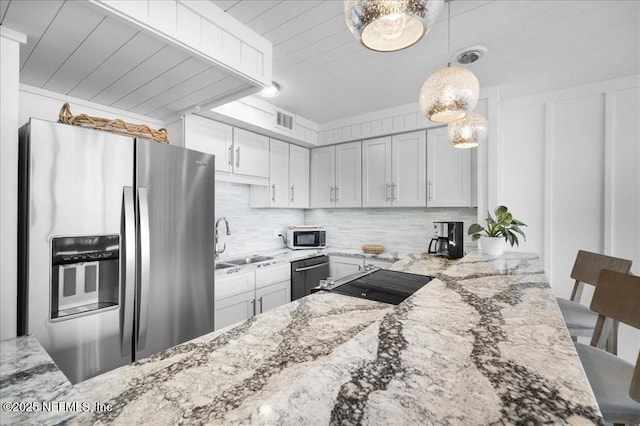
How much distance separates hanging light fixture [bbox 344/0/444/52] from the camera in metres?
0.83

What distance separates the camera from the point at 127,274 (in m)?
1.40

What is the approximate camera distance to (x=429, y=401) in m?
0.39

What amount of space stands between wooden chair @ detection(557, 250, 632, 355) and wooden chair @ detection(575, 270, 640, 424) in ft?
0.97

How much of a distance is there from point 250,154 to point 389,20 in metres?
2.22

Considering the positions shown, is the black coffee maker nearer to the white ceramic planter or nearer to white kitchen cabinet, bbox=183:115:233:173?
the white ceramic planter

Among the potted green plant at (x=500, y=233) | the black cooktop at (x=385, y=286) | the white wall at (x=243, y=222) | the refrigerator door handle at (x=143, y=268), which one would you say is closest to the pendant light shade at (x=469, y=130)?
the potted green plant at (x=500, y=233)

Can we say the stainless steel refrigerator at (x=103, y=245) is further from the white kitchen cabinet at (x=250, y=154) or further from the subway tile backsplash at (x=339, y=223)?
the subway tile backsplash at (x=339, y=223)

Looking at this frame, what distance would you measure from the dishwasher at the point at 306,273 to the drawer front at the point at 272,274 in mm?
76

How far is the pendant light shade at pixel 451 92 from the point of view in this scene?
1.33 m

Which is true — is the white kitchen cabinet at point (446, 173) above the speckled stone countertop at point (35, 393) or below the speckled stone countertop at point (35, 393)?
above

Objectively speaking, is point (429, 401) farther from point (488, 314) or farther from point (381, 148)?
point (381, 148)

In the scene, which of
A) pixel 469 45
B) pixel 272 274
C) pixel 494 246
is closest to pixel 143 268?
pixel 272 274

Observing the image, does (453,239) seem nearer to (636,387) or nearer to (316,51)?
(636,387)

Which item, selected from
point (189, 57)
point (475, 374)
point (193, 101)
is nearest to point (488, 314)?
point (475, 374)
